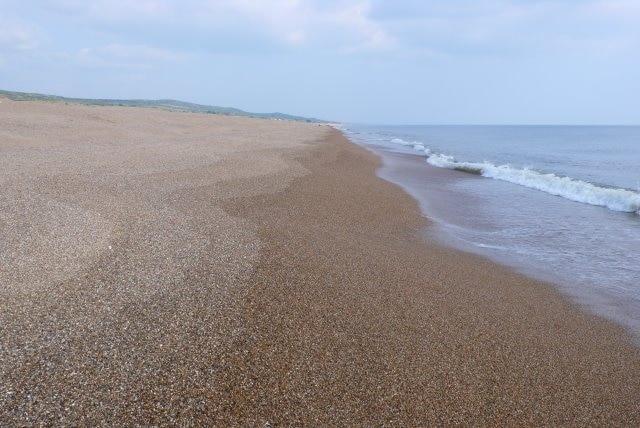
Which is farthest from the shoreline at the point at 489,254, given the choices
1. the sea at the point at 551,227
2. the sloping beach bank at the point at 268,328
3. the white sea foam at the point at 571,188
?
the white sea foam at the point at 571,188

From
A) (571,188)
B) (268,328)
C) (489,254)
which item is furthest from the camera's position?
(571,188)

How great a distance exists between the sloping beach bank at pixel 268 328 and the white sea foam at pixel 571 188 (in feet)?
40.2

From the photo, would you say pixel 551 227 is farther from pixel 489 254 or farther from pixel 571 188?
pixel 571 188

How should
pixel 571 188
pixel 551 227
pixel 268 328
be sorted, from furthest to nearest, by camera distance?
pixel 571 188
pixel 551 227
pixel 268 328

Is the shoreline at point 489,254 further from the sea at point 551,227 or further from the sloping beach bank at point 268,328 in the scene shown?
the sloping beach bank at point 268,328

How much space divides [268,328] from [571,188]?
70.7 feet

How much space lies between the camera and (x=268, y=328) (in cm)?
542

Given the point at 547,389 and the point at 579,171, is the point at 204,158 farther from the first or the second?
the point at 579,171

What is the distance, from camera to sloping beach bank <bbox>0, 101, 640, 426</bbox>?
4.12 meters

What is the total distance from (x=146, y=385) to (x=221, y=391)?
731mm

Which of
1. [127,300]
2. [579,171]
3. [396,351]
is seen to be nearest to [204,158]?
[127,300]

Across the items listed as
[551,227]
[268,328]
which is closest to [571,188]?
[551,227]

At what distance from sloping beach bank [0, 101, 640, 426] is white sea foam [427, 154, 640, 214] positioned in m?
12.3

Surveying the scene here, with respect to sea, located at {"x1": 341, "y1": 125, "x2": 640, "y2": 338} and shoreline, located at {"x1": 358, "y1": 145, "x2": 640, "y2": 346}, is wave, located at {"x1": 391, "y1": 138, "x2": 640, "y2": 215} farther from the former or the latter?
shoreline, located at {"x1": 358, "y1": 145, "x2": 640, "y2": 346}
